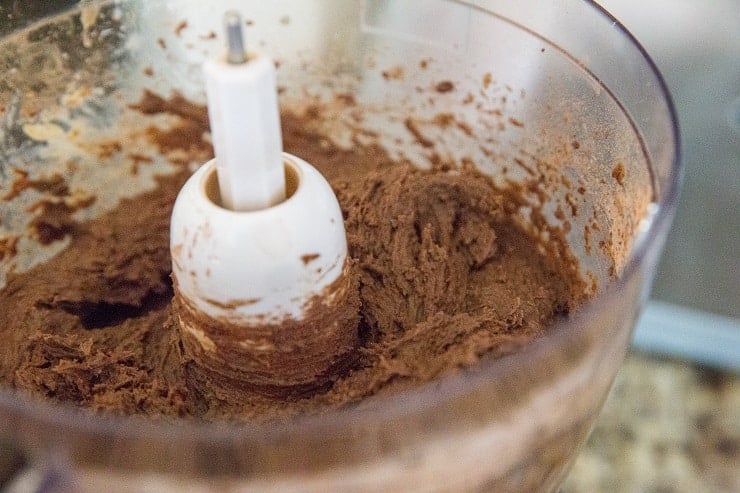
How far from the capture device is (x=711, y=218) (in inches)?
37.9

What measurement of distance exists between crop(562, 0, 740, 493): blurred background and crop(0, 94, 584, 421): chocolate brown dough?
0.33 m

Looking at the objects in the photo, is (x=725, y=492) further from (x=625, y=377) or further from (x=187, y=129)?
(x=187, y=129)

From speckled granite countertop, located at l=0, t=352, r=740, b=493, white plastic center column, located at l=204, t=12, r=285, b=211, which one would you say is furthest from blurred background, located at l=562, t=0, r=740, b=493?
white plastic center column, located at l=204, t=12, r=285, b=211

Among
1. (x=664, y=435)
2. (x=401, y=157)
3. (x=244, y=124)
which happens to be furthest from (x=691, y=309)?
(x=244, y=124)

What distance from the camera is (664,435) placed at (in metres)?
0.97

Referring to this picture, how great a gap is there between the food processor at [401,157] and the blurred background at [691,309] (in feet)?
0.90

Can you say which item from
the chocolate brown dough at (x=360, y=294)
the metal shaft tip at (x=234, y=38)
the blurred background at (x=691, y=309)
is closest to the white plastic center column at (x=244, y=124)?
the metal shaft tip at (x=234, y=38)

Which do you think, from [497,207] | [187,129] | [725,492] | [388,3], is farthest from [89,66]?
[725,492]

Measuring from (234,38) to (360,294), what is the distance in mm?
312

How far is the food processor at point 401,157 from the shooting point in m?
0.38

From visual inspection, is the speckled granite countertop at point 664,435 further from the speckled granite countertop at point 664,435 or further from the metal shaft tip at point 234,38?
the metal shaft tip at point 234,38

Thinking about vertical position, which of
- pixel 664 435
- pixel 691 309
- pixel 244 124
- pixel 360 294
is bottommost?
pixel 664 435

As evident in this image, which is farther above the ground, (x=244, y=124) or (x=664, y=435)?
(x=244, y=124)

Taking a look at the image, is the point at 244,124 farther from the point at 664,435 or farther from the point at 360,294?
the point at 664,435
